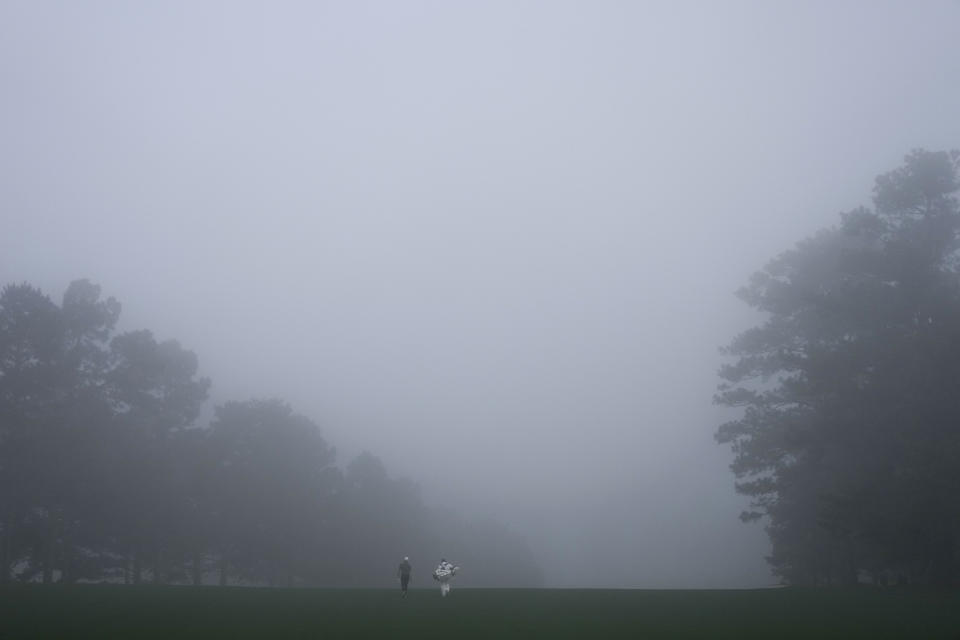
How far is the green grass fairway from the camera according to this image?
17641 mm

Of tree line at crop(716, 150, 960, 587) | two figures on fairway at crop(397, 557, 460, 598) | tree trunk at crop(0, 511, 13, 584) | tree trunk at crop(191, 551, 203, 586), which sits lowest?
tree trunk at crop(191, 551, 203, 586)

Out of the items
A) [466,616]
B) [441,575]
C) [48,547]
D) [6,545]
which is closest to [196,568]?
[48,547]

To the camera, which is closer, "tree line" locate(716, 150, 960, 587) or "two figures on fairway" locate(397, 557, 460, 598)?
"tree line" locate(716, 150, 960, 587)

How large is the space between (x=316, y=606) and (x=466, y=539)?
106445 millimetres

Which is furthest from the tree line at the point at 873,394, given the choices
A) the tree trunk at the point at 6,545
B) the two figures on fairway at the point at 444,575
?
the tree trunk at the point at 6,545

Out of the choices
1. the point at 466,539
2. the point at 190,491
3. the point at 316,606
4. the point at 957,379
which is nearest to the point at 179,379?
the point at 190,491

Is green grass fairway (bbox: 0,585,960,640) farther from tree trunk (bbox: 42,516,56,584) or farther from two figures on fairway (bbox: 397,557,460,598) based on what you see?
tree trunk (bbox: 42,516,56,584)

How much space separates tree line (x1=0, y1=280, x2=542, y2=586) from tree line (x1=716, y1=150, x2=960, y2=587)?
34.6m

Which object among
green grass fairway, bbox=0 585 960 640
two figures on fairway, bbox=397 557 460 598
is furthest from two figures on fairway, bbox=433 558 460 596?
green grass fairway, bbox=0 585 960 640

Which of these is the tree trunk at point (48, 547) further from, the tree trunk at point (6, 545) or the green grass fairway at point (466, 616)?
the green grass fairway at point (466, 616)

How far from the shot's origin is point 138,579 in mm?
47406

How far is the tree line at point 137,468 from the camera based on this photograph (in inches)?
1645

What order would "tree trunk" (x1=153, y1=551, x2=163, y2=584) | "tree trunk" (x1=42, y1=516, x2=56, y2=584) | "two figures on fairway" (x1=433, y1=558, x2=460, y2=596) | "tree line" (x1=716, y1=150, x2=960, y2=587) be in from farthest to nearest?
"tree trunk" (x1=153, y1=551, x2=163, y2=584), "tree trunk" (x1=42, y1=516, x2=56, y2=584), "two figures on fairway" (x1=433, y1=558, x2=460, y2=596), "tree line" (x1=716, y1=150, x2=960, y2=587)

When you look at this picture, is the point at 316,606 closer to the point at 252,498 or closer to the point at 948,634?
the point at 948,634
